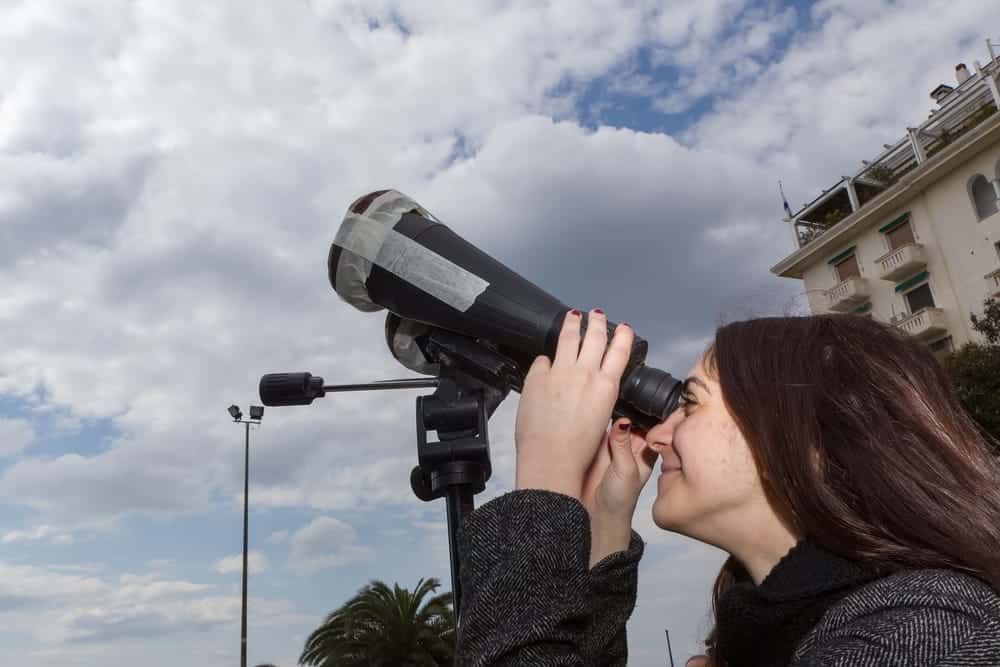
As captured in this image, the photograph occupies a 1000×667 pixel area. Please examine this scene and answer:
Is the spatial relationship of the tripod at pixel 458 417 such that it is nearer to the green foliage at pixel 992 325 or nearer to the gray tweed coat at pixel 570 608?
the gray tweed coat at pixel 570 608

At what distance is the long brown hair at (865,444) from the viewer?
5.24 ft

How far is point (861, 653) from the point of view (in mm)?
1297

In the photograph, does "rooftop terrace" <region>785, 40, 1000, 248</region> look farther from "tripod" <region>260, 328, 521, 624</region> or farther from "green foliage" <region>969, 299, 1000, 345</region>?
"tripod" <region>260, 328, 521, 624</region>

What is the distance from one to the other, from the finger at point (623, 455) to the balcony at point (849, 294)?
97.1 ft

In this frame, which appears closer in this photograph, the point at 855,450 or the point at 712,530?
the point at 855,450

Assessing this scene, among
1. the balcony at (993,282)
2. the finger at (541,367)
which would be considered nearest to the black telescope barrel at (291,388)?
the finger at (541,367)

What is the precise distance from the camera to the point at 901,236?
94.6ft

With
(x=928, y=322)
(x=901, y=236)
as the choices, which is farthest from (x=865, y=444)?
(x=901, y=236)

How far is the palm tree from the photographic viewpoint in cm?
2794

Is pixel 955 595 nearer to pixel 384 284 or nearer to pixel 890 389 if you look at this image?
pixel 890 389

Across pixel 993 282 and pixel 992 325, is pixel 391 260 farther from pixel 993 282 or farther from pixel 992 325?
pixel 993 282

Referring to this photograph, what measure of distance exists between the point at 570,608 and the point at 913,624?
0.57m

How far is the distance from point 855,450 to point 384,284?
48.2 inches

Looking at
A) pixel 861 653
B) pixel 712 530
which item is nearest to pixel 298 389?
pixel 712 530
